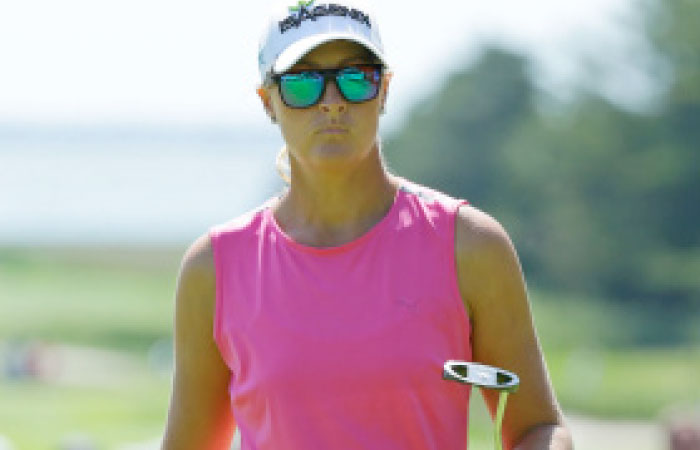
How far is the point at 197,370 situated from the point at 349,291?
1.35ft

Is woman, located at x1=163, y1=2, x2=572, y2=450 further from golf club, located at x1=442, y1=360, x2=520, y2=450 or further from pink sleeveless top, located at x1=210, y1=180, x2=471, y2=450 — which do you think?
golf club, located at x1=442, y1=360, x2=520, y2=450

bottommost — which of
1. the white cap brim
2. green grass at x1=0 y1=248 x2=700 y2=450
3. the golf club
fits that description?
green grass at x1=0 y1=248 x2=700 y2=450

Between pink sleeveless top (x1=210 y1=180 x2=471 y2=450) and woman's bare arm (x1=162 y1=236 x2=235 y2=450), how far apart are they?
0.07 metres

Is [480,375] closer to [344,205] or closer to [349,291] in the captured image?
[349,291]

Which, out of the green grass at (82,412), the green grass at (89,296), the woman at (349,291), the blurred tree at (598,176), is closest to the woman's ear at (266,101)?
the woman at (349,291)

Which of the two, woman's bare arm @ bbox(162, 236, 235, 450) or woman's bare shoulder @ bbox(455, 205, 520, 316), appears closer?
woman's bare shoulder @ bbox(455, 205, 520, 316)

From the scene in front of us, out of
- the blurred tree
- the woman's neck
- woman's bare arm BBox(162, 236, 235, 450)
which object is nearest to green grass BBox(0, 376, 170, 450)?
woman's bare arm BBox(162, 236, 235, 450)

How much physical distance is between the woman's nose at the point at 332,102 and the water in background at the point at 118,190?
280ft

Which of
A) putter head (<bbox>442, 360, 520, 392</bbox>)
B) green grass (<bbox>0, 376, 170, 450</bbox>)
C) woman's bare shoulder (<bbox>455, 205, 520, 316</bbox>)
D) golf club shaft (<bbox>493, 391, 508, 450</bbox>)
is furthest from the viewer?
green grass (<bbox>0, 376, 170, 450</bbox>)

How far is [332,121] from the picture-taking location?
3.19 m

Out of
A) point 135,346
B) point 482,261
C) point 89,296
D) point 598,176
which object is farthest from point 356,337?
point 598,176

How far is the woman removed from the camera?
3.11m

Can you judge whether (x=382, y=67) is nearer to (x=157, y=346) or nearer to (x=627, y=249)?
(x=157, y=346)

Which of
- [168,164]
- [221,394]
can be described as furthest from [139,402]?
[168,164]
